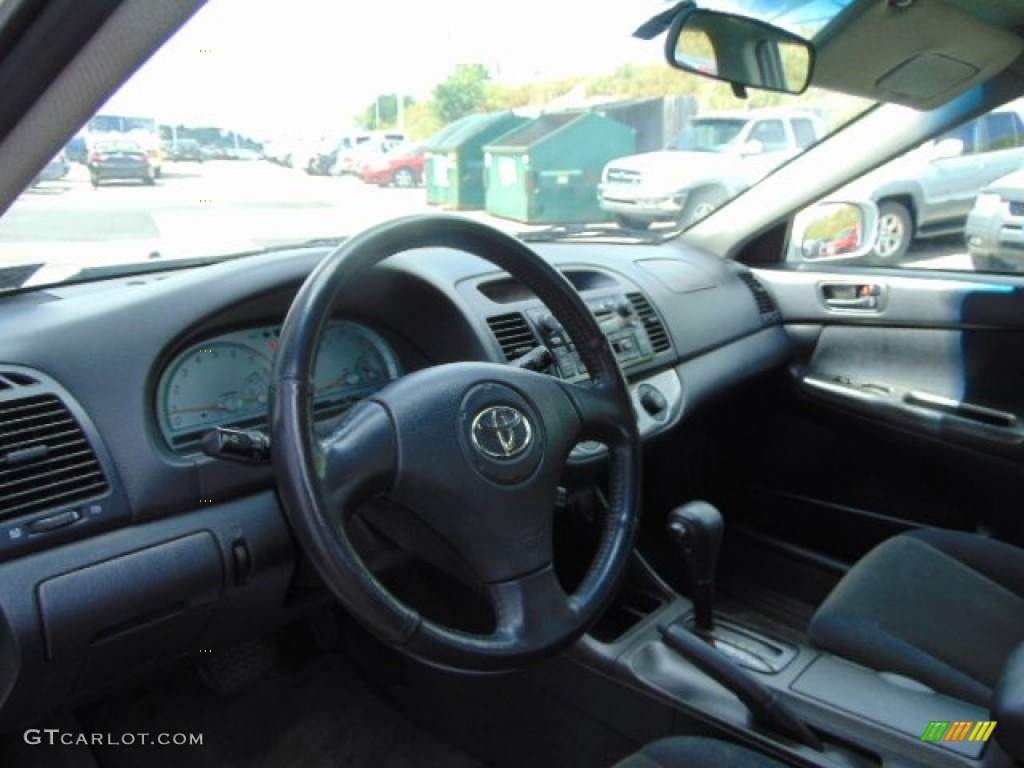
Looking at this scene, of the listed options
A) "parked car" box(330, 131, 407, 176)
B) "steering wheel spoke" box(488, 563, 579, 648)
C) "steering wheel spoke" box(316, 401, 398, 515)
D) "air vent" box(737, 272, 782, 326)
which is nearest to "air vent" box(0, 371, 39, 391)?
"steering wheel spoke" box(316, 401, 398, 515)

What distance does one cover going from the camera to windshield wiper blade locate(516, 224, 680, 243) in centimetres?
287

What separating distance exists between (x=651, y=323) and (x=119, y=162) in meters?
1.42

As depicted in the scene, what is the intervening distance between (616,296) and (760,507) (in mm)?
951

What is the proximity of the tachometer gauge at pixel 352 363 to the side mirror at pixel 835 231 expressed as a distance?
5.51 ft

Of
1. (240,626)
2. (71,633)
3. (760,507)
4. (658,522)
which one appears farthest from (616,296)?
(71,633)

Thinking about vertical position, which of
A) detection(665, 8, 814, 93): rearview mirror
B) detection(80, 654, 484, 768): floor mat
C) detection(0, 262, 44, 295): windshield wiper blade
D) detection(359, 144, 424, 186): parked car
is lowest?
detection(80, 654, 484, 768): floor mat

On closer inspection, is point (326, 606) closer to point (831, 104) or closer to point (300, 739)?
point (300, 739)

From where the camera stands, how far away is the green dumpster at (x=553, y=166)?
304 cm

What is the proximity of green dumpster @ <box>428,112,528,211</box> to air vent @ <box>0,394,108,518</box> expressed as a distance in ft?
4.42

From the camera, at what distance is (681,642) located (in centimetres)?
182

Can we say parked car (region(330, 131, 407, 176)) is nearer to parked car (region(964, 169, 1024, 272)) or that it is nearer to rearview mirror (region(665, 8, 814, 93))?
→ rearview mirror (region(665, 8, 814, 93))

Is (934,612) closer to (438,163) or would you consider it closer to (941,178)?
(941,178)

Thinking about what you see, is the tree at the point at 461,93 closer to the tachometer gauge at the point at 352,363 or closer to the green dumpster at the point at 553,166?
the green dumpster at the point at 553,166

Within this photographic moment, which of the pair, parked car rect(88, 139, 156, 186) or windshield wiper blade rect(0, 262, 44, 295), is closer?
parked car rect(88, 139, 156, 186)
